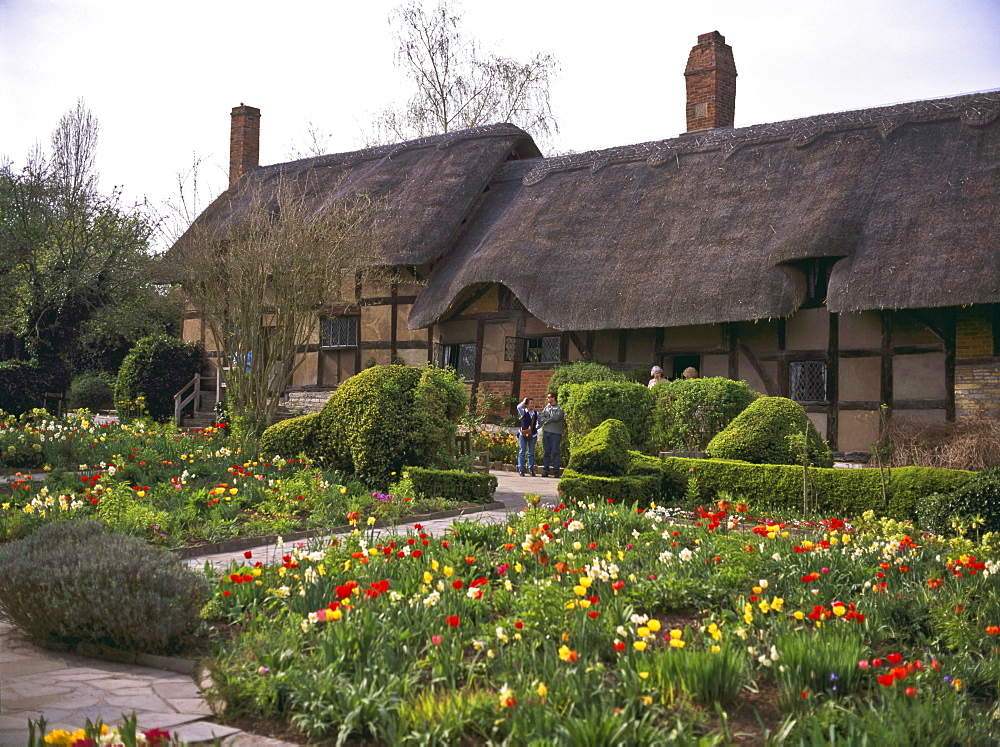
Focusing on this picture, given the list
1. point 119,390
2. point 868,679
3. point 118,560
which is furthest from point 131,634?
point 119,390

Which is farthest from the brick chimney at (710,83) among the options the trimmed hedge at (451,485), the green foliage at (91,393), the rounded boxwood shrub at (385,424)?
the green foliage at (91,393)

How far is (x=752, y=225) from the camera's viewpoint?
1698cm

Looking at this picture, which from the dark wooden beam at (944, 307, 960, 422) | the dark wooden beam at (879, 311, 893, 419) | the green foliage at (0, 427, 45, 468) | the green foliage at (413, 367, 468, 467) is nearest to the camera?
the green foliage at (413, 367, 468, 467)

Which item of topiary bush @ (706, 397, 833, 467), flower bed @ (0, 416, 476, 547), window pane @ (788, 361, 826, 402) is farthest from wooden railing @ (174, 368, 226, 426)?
topiary bush @ (706, 397, 833, 467)

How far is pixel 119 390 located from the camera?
2305cm

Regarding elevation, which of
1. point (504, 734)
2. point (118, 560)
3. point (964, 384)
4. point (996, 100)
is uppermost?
point (996, 100)

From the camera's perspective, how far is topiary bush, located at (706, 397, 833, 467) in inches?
419

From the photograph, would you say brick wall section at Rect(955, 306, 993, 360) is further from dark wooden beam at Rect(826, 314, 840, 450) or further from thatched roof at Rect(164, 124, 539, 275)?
thatched roof at Rect(164, 124, 539, 275)

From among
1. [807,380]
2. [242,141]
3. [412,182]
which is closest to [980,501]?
[807,380]

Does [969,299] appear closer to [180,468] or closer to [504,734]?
[180,468]

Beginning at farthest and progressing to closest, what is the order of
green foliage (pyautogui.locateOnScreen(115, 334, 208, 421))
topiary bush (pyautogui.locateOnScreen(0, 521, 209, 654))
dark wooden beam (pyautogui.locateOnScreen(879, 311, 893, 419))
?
green foliage (pyautogui.locateOnScreen(115, 334, 208, 421))
dark wooden beam (pyautogui.locateOnScreen(879, 311, 893, 419))
topiary bush (pyautogui.locateOnScreen(0, 521, 209, 654))

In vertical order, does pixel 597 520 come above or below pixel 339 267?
below

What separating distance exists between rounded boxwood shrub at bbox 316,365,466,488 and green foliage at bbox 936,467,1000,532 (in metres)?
5.82

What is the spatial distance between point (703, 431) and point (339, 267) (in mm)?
7197
